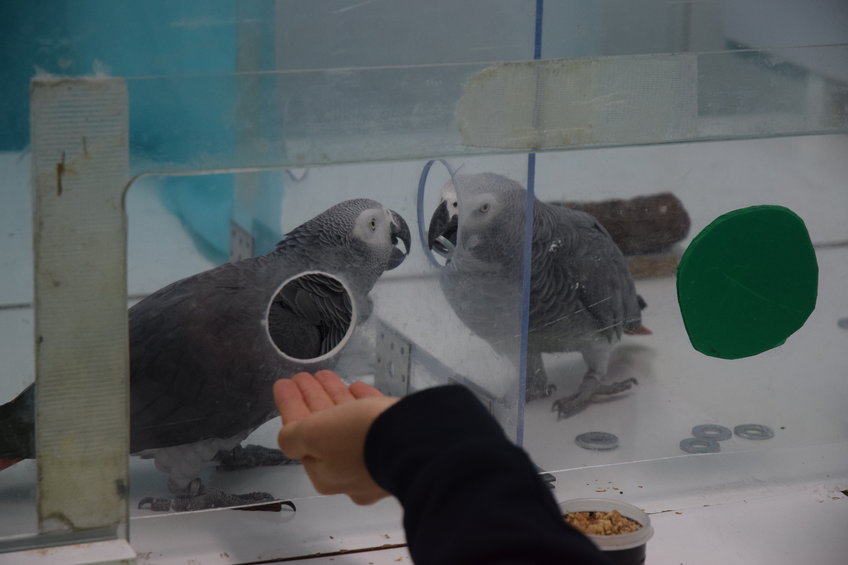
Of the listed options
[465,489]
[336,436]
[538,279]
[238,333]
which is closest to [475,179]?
[538,279]

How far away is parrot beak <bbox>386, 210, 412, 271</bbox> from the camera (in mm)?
903

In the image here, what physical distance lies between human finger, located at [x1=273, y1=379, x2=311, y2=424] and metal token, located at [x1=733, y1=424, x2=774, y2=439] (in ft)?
1.79

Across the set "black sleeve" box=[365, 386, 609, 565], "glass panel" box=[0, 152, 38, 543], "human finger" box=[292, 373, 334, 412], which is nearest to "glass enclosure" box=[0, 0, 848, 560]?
"glass panel" box=[0, 152, 38, 543]

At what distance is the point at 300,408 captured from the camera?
2.34 feet

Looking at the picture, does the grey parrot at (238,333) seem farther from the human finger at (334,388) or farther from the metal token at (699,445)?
the metal token at (699,445)

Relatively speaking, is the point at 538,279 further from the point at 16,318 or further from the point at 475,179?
the point at 16,318

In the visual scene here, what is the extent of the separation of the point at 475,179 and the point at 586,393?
291mm

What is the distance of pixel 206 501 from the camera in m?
0.91

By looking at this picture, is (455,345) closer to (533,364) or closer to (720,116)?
(533,364)

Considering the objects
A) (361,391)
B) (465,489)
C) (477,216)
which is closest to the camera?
(465,489)

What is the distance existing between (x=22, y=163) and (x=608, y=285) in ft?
2.05

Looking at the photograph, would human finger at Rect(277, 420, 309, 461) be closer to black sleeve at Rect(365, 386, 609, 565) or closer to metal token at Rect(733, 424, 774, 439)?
black sleeve at Rect(365, 386, 609, 565)

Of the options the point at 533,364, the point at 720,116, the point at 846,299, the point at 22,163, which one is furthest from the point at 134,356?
the point at 846,299

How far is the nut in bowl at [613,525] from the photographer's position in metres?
0.81
